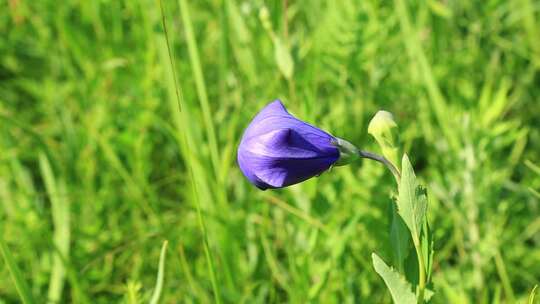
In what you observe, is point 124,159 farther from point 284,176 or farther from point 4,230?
point 284,176

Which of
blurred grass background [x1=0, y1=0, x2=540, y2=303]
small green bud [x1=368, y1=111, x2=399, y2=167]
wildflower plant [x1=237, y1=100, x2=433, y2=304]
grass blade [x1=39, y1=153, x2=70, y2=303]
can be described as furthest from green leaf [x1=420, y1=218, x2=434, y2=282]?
grass blade [x1=39, y1=153, x2=70, y2=303]

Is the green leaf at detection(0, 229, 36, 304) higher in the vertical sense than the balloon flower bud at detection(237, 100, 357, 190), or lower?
lower

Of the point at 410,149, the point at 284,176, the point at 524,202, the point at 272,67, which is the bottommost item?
the point at 524,202

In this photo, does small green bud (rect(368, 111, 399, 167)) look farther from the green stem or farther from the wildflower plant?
the green stem

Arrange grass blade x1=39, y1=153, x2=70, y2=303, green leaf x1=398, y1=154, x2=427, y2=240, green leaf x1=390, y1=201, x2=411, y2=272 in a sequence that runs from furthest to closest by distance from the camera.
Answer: grass blade x1=39, y1=153, x2=70, y2=303 < green leaf x1=390, y1=201, x2=411, y2=272 < green leaf x1=398, y1=154, x2=427, y2=240

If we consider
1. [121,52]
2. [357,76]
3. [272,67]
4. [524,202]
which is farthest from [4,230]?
[524,202]

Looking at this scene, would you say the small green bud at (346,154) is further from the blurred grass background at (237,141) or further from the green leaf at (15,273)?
the green leaf at (15,273)
